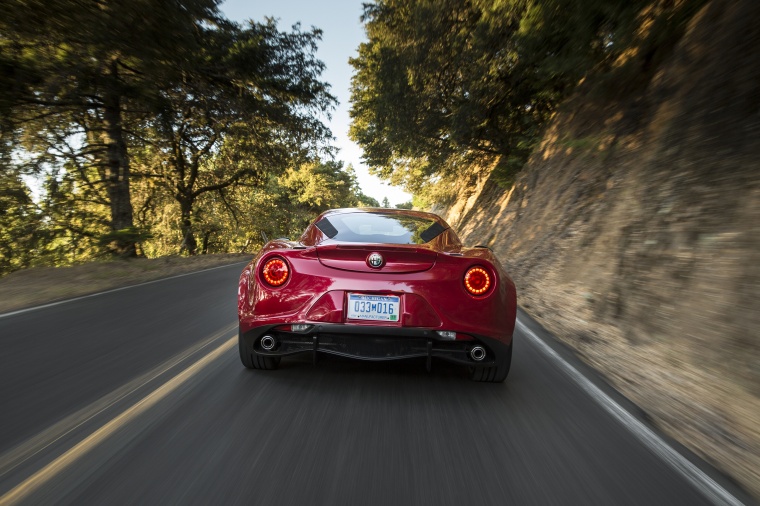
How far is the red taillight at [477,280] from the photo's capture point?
348 centimetres

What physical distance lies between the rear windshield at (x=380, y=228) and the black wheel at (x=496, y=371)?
3.40ft

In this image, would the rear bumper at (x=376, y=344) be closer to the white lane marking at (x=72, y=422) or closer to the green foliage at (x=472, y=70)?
the white lane marking at (x=72, y=422)

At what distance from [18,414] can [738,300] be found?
5.12 m

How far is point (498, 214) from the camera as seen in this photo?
62.1ft

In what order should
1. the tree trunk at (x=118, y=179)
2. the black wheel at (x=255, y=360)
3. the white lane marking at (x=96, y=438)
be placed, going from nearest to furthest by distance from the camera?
the white lane marking at (x=96, y=438) → the black wheel at (x=255, y=360) → the tree trunk at (x=118, y=179)

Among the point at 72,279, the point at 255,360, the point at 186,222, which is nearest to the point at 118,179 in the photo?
the point at 72,279

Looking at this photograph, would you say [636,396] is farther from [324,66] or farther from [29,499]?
[324,66]

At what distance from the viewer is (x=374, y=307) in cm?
333

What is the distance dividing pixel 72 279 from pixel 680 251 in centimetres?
1009

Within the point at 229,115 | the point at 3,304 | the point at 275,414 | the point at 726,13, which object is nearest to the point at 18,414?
the point at 275,414

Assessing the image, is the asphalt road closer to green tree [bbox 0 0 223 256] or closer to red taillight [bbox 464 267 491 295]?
red taillight [bbox 464 267 491 295]

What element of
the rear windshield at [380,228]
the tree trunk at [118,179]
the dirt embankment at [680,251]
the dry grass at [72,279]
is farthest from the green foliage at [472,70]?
the dry grass at [72,279]

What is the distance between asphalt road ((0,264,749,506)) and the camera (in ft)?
7.17

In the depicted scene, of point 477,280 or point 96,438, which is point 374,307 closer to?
point 477,280
